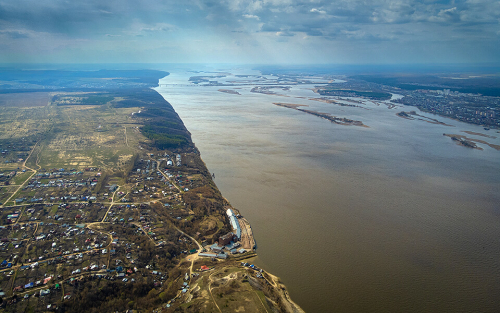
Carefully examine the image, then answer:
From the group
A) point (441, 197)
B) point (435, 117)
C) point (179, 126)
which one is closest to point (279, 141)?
point (179, 126)

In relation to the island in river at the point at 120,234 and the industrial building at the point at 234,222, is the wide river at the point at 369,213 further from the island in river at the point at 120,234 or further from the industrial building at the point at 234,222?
the island in river at the point at 120,234

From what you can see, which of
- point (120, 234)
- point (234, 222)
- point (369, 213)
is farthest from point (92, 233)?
point (369, 213)

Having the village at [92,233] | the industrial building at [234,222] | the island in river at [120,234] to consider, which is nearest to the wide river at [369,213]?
the industrial building at [234,222]

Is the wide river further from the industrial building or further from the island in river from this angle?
the island in river

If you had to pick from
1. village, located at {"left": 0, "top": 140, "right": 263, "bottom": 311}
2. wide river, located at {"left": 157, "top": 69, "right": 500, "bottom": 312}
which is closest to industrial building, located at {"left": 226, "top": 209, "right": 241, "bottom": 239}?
village, located at {"left": 0, "top": 140, "right": 263, "bottom": 311}

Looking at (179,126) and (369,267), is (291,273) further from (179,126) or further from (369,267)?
(179,126)

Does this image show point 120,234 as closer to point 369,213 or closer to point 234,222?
point 234,222
